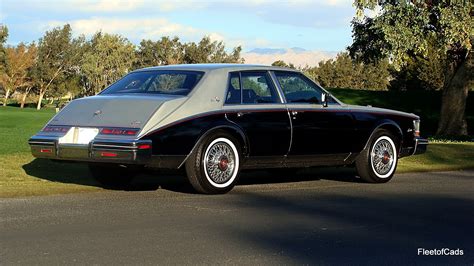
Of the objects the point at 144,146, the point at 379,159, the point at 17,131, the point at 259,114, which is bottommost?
the point at 17,131

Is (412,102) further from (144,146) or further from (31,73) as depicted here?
(31,73)

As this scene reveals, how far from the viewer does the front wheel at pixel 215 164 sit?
8.73m

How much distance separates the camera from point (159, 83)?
9.44 metres

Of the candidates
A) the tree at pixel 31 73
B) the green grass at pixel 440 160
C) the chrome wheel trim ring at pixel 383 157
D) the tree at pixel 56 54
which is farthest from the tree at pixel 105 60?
the chrome wheel trim ring at pixel 383 157

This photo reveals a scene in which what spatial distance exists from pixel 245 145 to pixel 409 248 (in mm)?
3645

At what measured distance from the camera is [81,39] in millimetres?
98938

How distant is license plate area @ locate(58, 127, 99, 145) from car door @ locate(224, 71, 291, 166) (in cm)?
169

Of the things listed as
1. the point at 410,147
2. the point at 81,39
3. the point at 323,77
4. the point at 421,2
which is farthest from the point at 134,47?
the point at 410,147

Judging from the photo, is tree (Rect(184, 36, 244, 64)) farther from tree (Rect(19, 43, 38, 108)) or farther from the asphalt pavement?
the asphalt pavement

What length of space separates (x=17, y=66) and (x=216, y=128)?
83277mm

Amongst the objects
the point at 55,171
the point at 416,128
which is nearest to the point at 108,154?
the point at 55,171

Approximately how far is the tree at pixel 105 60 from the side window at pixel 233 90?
8673cm

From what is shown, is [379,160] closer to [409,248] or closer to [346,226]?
[346,226]

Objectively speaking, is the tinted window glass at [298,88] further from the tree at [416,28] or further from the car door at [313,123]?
the tree at [416,28]
